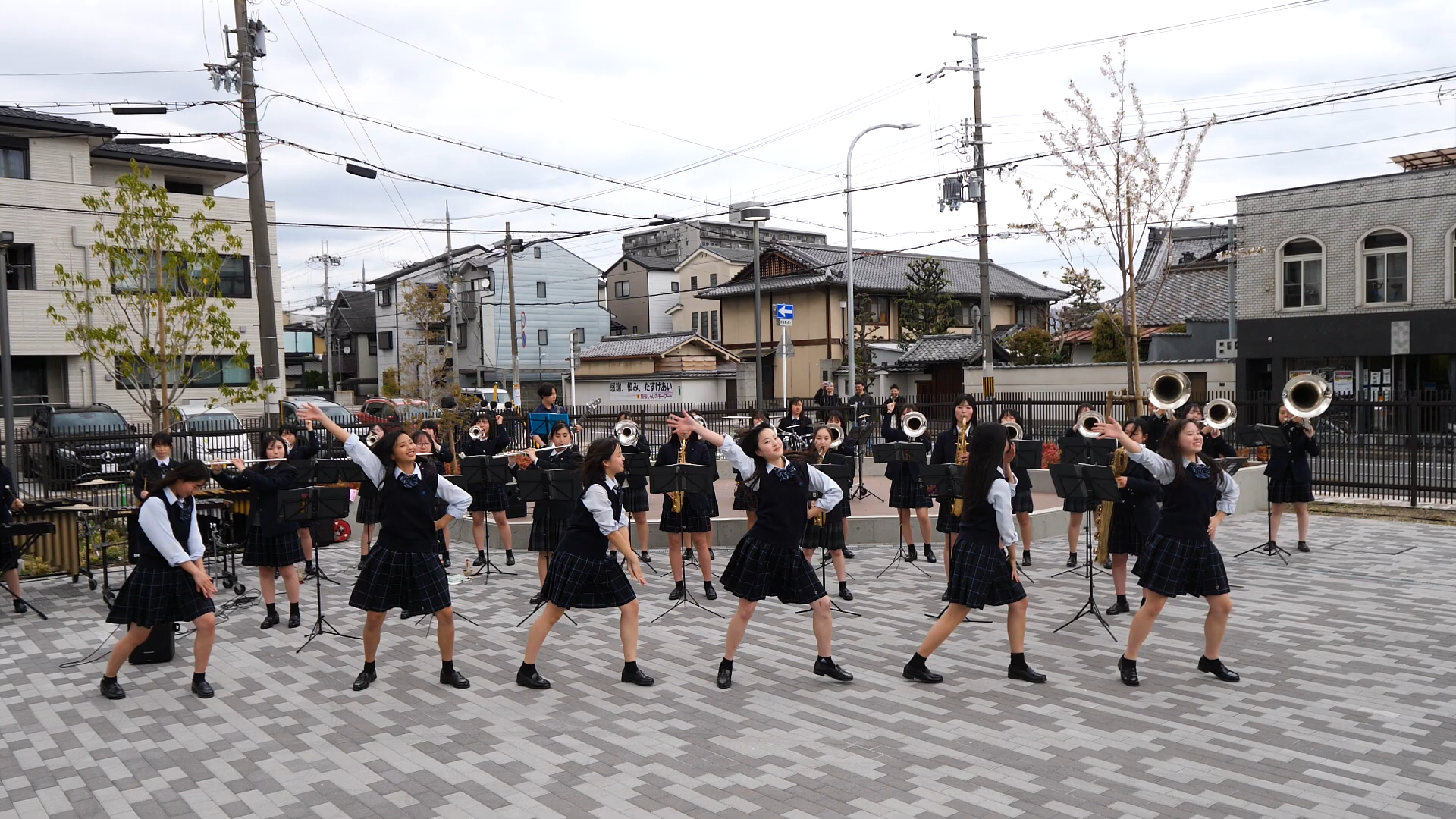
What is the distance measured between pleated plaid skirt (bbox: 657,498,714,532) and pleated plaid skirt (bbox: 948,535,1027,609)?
12.7ft

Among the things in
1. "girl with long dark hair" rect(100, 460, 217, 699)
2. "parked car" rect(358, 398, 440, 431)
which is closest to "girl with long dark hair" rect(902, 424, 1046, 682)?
"girl with long dark hair" rect(100, 460, 217, 699)

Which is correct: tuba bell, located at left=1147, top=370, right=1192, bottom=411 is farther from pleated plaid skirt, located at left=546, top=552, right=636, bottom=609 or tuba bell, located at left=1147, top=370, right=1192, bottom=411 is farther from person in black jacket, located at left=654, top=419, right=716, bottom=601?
pleated plaid skirt, located at left=546, top=552, right=636, bottom=609

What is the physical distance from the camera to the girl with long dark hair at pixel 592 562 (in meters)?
6.64

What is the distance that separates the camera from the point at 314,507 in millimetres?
8492

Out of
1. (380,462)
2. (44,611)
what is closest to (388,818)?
(380,462)

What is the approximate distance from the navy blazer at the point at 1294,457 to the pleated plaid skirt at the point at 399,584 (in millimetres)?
9814

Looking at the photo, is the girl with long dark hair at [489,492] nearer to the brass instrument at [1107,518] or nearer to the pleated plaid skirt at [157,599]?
the pleated plaid skirt at [157,599]

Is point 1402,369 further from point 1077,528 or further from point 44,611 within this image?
point 44,611

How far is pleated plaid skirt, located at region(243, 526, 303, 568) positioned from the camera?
8.59 m

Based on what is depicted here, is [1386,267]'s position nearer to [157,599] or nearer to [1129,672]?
[1129,672]

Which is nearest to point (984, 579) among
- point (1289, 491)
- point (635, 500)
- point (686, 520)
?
point (686, 520)

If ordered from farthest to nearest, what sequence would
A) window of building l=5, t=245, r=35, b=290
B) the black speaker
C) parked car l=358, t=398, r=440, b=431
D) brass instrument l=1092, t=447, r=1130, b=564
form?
window of building l=5, t=245, r=35, b=290 → parked car l=358, t=398, r=440, b=431 → brass instrument l=1092, t=447, r=1130, b=564 → the black speaker

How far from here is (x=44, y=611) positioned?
982 cm

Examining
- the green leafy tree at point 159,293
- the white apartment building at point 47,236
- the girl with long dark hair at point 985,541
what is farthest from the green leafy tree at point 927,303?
the girl with long dark hair at point 985,541
